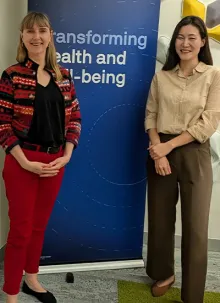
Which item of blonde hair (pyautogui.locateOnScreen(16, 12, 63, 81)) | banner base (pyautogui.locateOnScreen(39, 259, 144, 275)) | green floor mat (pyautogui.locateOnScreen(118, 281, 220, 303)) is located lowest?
green floor mat (pyautogui.locateOnScreen(118, 281, 220, 303))

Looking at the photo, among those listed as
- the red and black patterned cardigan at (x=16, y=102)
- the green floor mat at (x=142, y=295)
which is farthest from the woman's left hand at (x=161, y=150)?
the green floor mat at (x=142, y=295)

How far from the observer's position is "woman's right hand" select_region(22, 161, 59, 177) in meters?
1.94

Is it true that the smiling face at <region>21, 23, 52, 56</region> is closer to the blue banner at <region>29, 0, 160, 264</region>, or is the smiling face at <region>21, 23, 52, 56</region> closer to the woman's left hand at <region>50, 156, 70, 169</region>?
the blue banner at <region>29, 0, 160, 264</region>

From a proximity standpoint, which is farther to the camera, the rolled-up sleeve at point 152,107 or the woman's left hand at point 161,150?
the rolled-up sleeve at point 152,107

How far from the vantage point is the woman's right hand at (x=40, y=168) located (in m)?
1.94

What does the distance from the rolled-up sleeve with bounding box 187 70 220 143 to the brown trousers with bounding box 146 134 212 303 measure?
89mm

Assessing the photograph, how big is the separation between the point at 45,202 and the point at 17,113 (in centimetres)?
49

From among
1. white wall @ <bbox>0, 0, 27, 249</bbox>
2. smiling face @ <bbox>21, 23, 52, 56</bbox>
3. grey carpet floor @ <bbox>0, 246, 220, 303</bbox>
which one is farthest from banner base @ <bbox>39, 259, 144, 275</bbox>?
smiling face @ <bbox>21, 23, 52, 56</bbox>

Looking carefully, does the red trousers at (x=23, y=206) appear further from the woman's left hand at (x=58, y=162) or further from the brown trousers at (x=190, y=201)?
the brown trousers at (x=190, y=201)

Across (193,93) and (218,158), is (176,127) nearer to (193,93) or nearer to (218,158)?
(193,93)

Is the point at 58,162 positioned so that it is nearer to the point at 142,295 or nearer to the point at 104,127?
the point at 104,127

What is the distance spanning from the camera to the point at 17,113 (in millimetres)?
1930

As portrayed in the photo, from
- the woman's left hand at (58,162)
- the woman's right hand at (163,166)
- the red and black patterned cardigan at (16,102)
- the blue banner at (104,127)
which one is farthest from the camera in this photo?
the blue banner at (104,127)

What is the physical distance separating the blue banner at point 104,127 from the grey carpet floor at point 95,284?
4.3 inches
